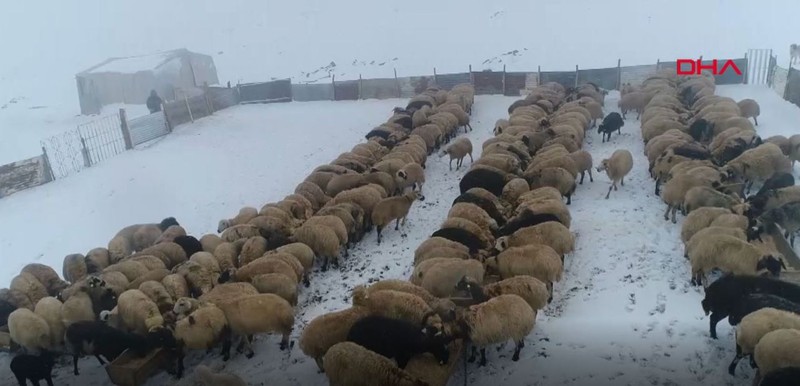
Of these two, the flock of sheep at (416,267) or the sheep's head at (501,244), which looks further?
the sheep's head at (501,244)

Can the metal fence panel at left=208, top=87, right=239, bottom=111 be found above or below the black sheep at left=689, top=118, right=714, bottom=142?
above

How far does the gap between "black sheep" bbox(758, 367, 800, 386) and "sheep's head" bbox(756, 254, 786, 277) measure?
2476 mm

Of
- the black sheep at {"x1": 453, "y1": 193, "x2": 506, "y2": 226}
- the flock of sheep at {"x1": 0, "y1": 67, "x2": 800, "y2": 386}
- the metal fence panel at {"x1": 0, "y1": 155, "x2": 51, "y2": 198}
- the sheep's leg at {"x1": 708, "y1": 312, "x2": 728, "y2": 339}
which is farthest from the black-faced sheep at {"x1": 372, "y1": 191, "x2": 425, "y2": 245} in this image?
the metal fence panel at {"x1": 0, "y1": 155, "x2": 51, "y2": 198}

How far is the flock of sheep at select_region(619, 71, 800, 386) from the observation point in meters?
5.53

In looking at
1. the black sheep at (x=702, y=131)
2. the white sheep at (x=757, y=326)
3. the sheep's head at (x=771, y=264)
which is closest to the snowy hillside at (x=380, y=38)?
the black sheep at (x=702, y=131)

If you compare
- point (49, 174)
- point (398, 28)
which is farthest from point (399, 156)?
point (398, 28)

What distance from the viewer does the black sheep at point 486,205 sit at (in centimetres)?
969

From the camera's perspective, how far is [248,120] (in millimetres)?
21141

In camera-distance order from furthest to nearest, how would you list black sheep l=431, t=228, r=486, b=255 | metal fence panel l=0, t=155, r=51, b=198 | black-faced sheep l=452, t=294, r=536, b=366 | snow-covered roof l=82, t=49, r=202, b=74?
snow-covered roof l=82, t=49, r=202, b=74
metal fence panel l=0, t=155, r=51, b=198
black sheep l=431, t=228, r=486, b=255
black-faced sheep l=452, t=294, r=536, b=366

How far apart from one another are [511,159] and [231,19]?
125 feet

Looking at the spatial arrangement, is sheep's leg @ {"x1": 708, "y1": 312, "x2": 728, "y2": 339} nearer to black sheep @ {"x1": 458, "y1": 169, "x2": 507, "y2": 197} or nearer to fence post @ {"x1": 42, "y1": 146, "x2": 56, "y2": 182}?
black sheep @ {"x1": 458, "y1": 169, "x2": 507, "y2": 197}

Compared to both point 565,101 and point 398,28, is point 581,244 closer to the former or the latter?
point 565,101

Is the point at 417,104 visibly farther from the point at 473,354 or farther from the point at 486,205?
the point at 473,354

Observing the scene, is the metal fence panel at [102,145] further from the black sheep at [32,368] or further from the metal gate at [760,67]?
the metal gate at [760,67]
